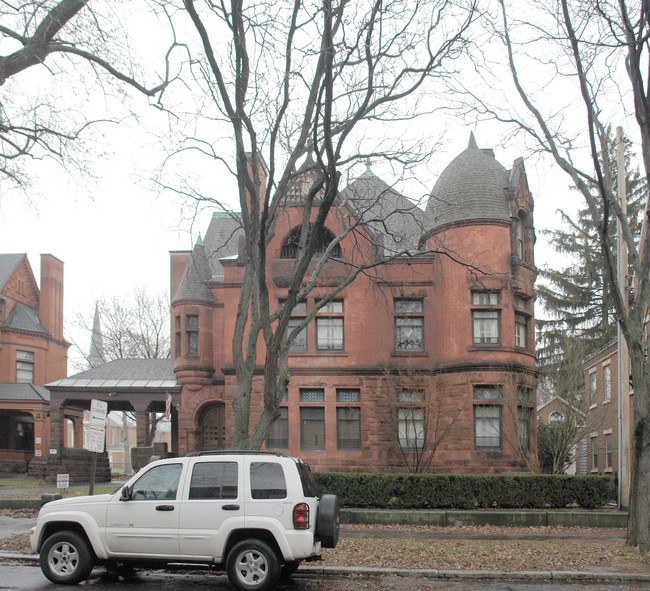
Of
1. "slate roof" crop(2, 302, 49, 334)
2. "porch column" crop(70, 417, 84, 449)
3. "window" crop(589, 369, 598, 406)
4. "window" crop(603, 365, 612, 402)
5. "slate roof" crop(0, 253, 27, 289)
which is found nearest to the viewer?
"window" crop(603, 365, 612, 402)

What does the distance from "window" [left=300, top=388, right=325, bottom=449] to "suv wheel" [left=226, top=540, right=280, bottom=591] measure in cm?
1817

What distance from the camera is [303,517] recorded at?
9656 mm

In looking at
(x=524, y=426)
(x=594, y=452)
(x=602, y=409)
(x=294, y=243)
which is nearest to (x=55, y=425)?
(x=294, y=243)

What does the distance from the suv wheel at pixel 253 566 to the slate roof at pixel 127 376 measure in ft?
73.8

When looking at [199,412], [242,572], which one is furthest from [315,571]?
[199,412]

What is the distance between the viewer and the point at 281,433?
28.0 m

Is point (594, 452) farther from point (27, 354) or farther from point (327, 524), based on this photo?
point (27, 354)

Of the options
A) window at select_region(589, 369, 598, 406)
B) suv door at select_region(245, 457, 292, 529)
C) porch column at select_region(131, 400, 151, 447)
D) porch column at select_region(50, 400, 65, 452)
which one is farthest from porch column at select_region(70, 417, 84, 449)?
suv door at select_region(245, 457, 292, 529)

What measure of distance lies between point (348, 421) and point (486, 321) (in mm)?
6461

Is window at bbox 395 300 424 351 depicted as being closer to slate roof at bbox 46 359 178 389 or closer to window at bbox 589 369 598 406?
slate roof at bbox 46 359 178 389

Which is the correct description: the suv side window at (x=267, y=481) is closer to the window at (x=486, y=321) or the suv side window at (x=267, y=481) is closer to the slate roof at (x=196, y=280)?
the window at (x=486, y=321)

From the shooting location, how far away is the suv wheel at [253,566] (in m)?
9.52

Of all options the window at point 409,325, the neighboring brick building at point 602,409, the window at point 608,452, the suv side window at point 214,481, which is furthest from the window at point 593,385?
the suv side window at point 214,481

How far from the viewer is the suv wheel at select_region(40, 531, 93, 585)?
32.9ft
